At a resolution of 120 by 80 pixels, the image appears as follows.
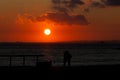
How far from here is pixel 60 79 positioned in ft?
116

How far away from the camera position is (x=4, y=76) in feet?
115

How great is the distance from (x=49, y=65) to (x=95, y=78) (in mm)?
5007

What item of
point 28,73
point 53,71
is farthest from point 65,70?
point 28,73

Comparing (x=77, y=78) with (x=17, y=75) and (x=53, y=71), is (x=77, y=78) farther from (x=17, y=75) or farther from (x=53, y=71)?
(x=17, y=75)

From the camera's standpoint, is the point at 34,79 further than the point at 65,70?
No

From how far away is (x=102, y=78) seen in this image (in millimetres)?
35906

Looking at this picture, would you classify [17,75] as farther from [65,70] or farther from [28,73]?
[65,70]

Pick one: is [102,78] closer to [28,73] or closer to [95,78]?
[95,78]

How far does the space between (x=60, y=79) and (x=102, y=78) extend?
349 centimetres

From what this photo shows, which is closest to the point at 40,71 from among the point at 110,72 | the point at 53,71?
the point at 53,71

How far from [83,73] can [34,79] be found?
4433 mm

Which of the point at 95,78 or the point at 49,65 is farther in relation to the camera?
the point at 49,65

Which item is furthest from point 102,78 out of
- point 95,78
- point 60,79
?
point 60,79

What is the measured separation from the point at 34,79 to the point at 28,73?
1.23 m
